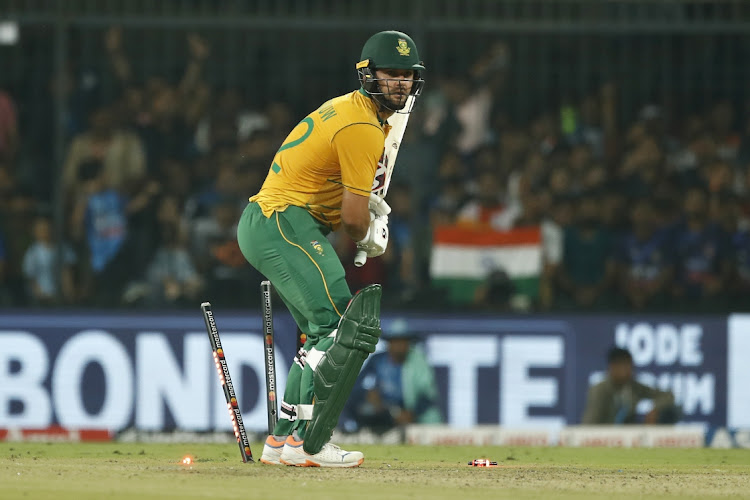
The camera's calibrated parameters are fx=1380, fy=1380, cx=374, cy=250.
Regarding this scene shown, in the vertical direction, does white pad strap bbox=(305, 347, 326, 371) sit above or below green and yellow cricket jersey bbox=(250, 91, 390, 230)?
below

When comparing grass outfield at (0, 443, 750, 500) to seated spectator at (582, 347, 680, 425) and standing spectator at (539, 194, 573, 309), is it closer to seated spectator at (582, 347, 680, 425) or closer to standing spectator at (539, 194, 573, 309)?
seated spectator at (582, 347, 680, 425)

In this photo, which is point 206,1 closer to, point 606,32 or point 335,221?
point 606,32

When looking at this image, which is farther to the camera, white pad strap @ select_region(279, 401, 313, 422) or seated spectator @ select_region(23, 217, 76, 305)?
seated spectator @ select_region(23, 217, 76, 305)

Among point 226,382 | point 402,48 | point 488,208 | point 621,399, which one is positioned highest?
point 402,48

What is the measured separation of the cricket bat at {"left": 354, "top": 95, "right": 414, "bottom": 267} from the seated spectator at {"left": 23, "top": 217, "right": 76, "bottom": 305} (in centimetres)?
526

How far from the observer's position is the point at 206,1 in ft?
47.1

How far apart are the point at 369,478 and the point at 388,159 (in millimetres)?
1843

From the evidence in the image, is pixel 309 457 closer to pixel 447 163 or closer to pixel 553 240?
pixel 553 240

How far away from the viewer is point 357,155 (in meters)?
7.18

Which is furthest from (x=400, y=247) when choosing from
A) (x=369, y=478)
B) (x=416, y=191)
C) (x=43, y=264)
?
(x=369, y=478)

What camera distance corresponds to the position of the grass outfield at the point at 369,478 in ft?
21.3

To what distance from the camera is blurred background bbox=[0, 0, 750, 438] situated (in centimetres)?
1189

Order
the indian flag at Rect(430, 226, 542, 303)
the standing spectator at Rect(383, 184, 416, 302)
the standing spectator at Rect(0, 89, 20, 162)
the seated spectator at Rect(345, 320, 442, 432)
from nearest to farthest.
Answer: the seated spectator at Rect(345, 320, 442, 432), the standing spectator at Rect(383, 184, 416, 302), the indian flag at Rect(430, 226, 542, 303), the standing spectator at Rect(0, 89, 20, 162)

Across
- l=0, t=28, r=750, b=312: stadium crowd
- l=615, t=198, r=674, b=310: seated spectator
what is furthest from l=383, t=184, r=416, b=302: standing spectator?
l=615, t=198, r=674, b=310: seated spectator
